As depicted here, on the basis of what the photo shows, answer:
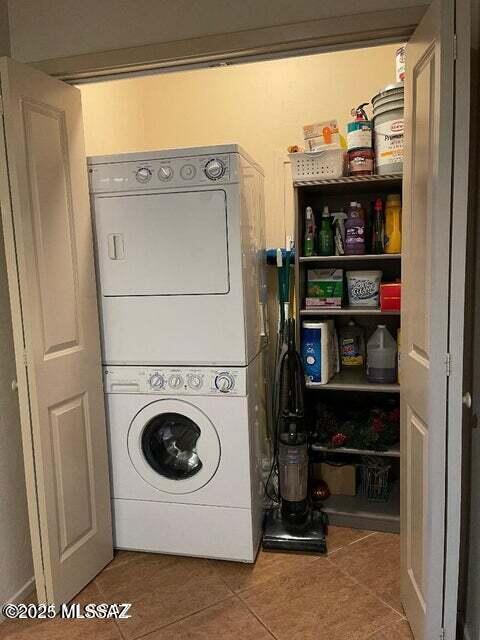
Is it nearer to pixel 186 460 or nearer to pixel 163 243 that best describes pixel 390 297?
pixel 163 243

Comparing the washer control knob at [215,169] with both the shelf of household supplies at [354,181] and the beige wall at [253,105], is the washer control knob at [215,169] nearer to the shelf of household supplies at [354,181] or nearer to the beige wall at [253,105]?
the shelf of household supplies at [354,181]

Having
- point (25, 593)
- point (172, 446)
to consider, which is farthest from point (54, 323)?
point (25, 593)

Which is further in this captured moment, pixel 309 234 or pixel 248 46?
pixel 309 234

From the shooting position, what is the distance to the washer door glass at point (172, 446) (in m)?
2.14

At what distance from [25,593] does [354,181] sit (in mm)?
2326

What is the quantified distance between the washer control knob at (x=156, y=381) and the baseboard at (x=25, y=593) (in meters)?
0.94

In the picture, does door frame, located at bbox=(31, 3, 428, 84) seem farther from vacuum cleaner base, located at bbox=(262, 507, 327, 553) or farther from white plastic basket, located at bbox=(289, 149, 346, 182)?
vacuum cleaner base, located at bbox=(262, 507, 327, 553)

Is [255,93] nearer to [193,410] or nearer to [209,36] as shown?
[209,36]

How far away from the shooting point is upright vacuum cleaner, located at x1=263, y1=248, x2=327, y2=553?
2207mm

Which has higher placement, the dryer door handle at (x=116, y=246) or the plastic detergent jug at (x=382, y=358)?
the dryer door handle at (x=116, y=246)

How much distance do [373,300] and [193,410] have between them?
43.2 inches

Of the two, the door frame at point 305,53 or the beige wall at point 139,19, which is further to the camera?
the beige wall at point 139,19

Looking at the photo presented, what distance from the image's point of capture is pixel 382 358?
2402 mm

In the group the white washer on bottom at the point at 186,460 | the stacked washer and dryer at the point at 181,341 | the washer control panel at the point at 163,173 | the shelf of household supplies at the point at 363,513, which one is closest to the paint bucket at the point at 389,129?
the stacked washer and dryer at the point at 181,341
